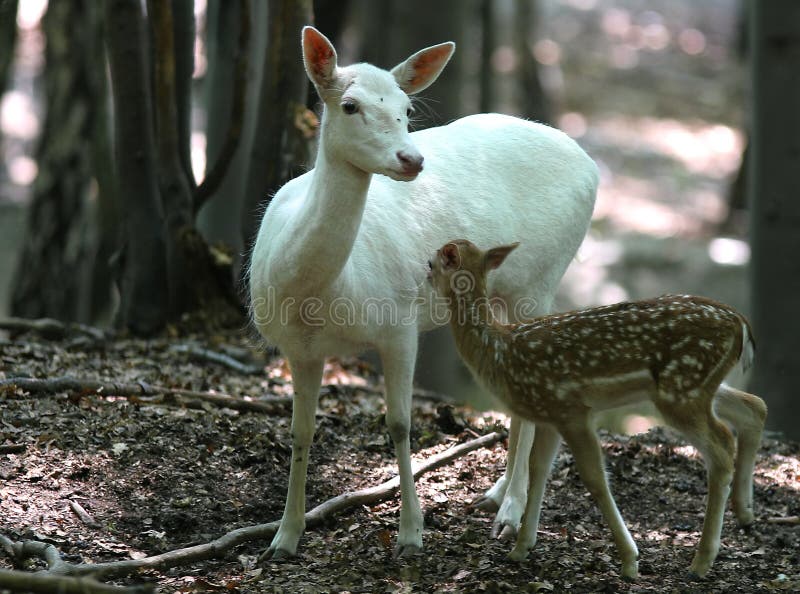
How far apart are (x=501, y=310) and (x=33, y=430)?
3021 mm

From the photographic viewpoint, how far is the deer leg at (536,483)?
19.7ft

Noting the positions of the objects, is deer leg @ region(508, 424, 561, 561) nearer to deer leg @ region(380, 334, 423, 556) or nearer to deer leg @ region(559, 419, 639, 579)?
deer leg @ region(559, 419, 639, 579)

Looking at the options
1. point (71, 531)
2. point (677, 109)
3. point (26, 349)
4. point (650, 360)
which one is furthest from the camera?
point (677, 109)

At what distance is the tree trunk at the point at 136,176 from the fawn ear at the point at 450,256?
4.65 m

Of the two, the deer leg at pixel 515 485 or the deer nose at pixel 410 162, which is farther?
the deer leg at pixel 515 485

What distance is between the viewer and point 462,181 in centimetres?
704

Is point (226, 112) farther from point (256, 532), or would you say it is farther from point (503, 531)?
point (503, 531)

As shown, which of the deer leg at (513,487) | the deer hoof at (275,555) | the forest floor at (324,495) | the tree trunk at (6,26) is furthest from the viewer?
the tree trunk at (6,26)

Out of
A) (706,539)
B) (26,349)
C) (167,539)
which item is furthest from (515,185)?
(26,349)

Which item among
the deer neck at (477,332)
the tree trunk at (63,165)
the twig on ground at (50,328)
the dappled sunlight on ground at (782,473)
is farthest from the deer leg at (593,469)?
the tree trunk at (63,165)

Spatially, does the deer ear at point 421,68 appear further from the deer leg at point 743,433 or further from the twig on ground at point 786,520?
the twig on ground at point 786,520

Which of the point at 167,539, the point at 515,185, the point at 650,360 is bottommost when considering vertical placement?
the point at 167,539

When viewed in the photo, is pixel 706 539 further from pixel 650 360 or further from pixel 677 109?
pixel 677 109

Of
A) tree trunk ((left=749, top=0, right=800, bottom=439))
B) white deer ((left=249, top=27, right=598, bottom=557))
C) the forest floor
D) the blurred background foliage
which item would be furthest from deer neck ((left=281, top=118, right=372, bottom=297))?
tree trunk ((left=749, top=0, right=800, bottom=439))
